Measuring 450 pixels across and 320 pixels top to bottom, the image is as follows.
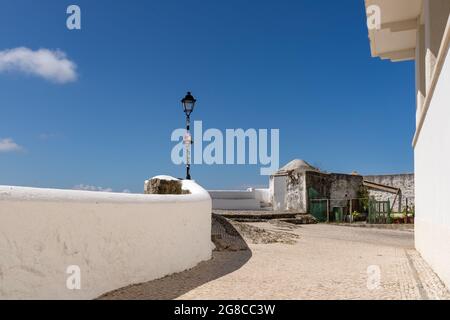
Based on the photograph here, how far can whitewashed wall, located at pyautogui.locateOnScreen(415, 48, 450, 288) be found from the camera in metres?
5.71

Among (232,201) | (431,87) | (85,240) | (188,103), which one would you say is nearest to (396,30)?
(431,87)

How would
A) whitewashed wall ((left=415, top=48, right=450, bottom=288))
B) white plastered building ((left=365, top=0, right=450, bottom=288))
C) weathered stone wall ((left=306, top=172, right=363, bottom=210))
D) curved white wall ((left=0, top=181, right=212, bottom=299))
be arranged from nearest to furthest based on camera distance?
curved white wall ((left=0, top=181, right=212, bottom=299)) < whitewashed wall ((left=415, top=48, right=450, bottom=288)) < white plastered building ((left=365, top=0, right=450, bottom=288)) < weathered stone wall ((left=306, top=172, right=363, bottom=210))

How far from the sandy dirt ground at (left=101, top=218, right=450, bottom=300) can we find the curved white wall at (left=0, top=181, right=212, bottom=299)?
1.04ft

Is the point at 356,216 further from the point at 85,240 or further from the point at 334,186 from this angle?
the point at 85,240

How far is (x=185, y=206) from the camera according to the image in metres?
7.33

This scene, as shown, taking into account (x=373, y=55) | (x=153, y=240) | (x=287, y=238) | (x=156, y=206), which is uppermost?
(x=373, y=55)

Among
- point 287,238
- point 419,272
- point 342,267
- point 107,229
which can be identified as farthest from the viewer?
point 287,238

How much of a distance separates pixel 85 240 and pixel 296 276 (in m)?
3.39

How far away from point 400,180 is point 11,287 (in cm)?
2918

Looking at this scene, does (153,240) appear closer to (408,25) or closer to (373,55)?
(408,25)

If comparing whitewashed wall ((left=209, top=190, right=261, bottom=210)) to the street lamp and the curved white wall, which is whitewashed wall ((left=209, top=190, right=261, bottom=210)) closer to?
the street lamp

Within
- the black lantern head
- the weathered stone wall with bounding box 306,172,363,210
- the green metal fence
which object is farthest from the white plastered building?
the weathered stone wall with bounding box 306,172,363,210

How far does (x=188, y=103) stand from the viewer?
1285 cm
